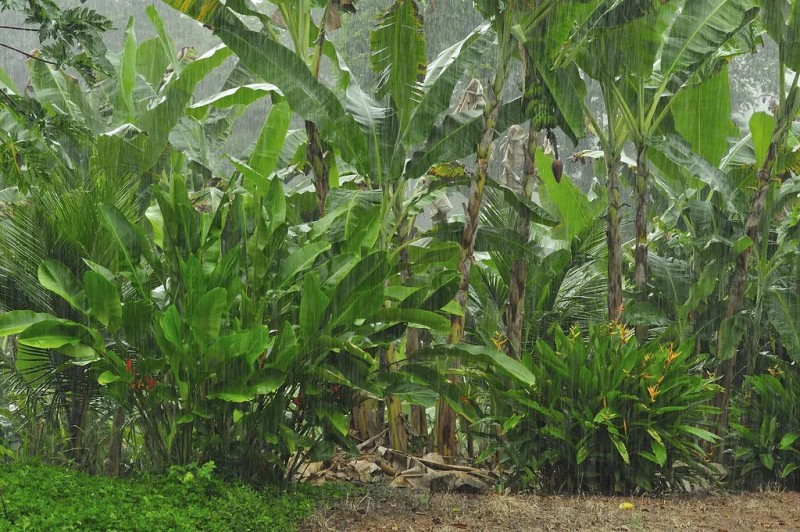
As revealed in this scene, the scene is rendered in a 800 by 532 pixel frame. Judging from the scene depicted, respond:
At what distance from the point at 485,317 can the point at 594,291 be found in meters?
1.39

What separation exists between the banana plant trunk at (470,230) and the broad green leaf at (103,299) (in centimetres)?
252

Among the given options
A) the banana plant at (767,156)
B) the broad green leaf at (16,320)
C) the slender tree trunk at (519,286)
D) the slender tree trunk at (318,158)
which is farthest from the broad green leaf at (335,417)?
the banana plant at (767,156)

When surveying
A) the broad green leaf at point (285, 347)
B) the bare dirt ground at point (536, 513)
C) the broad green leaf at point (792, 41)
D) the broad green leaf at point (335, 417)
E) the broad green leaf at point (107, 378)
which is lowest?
the bare dirt ground at point (536, 513)

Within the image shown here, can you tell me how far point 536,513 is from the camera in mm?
5219

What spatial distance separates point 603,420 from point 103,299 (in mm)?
3170

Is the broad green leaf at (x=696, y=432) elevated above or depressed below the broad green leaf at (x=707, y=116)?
below

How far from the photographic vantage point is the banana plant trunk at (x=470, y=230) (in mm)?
6398

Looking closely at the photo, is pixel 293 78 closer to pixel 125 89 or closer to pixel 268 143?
pixel 268 143

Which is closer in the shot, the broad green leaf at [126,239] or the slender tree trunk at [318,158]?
the broad green leaf at [126,239]

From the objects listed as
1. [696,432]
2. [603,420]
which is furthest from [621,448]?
[696,432]

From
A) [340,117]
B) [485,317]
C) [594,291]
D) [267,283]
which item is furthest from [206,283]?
[594,291]

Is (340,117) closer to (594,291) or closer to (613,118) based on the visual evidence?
(613,118)

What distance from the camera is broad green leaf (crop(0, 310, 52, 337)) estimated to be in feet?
15.0

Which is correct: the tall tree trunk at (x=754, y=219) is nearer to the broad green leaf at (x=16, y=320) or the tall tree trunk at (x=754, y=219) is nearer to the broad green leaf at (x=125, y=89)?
the broad green leaf at (x=16, y=320)
